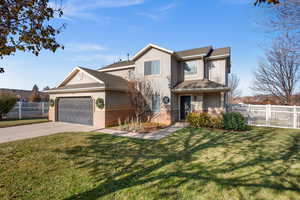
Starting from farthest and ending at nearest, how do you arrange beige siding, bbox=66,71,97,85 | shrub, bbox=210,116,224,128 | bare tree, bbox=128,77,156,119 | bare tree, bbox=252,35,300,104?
1. bare tree, bbox=252,35,300,104
2. beige siding, bbox=66,71,97,85
3. bare tree, bbox=128,77,156,119
4. shrub, bbox=210,116,224,128

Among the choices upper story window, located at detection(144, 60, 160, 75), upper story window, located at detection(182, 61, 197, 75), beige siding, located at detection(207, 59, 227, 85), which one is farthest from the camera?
upper story window, located at detection(182, 61, 197, 75)

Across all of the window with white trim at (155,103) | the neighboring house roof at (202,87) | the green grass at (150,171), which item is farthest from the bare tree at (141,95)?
the green grass at (150,171)

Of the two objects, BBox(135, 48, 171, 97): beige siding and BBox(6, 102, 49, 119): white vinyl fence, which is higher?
BBox(135, 48, 171, 97): beige siding

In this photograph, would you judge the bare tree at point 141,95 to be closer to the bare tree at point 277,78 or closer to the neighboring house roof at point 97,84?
the neighboring house roof at point 97,84

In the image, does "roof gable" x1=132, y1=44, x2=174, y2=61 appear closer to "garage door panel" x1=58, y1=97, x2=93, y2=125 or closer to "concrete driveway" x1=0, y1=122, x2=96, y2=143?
"garage door panel" x1=58, y1=97, x2=93, y2=125

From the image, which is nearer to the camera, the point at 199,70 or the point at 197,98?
the point at 197,98

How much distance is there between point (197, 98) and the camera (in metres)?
12.8

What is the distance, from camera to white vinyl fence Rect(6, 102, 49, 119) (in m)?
16.1

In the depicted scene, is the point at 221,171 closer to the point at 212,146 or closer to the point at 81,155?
the point at 212,146

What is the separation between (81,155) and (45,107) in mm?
18069

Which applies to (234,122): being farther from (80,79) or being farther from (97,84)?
(80,79)

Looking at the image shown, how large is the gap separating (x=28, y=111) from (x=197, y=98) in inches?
814

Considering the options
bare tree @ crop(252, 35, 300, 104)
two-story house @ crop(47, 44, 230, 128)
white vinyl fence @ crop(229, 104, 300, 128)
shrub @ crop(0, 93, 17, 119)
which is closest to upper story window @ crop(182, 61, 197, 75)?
two-story house @ crop(47, 44, 230, 128)

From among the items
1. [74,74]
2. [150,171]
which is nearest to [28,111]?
[74,74]
